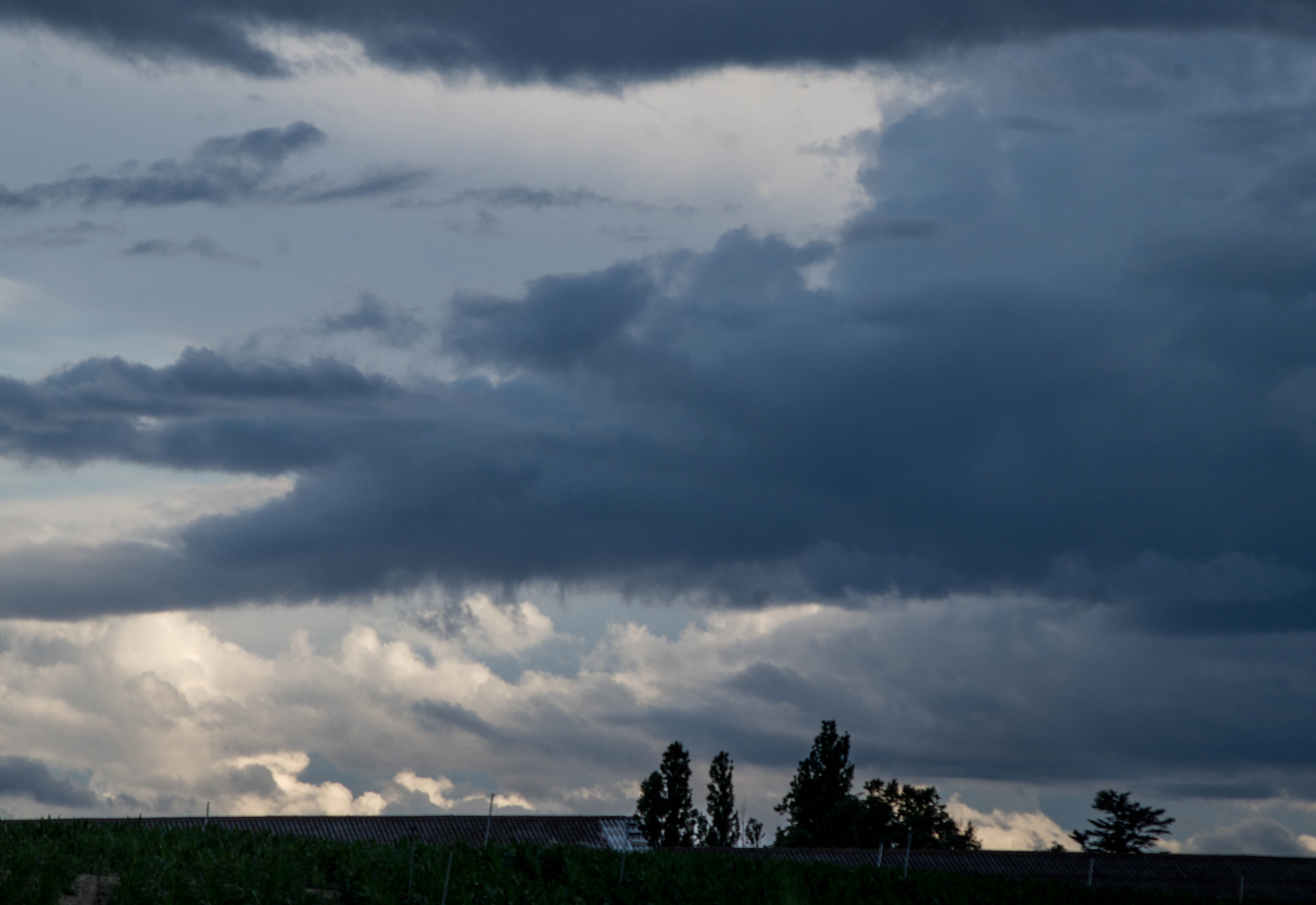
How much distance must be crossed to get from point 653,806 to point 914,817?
18854mm

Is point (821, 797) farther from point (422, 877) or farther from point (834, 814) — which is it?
point (422, 877)

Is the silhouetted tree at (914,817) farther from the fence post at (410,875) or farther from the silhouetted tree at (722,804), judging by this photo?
the fence post at (410,875)

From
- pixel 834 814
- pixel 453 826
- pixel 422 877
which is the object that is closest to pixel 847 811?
pixel 834 814

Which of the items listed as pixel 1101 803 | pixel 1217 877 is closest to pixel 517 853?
pixel 1217 877

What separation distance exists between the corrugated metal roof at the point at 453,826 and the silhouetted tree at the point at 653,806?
31.3 metres

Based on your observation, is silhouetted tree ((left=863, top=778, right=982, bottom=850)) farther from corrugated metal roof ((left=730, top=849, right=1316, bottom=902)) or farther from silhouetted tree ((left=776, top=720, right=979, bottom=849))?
corrugated metal roof ((left=730, top=849, right=1316, bottom=902))

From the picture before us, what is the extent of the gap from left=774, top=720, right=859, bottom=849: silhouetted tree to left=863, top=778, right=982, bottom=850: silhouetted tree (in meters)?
2.00

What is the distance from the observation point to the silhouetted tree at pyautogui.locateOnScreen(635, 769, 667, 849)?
9444cm

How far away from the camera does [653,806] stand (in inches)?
3760

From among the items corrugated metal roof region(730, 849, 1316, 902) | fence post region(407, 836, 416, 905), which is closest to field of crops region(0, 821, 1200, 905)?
fence post region(407, 836, 416, 905)

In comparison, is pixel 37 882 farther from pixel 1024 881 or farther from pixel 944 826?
pixel 944 826

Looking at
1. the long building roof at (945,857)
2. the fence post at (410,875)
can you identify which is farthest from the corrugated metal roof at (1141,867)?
the fence post at (410,875)

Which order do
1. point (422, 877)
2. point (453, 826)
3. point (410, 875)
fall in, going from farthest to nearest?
point (453, 826), point (422, 877), point (410, 875)

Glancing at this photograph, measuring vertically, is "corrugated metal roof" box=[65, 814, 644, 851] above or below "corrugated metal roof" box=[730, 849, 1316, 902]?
below
